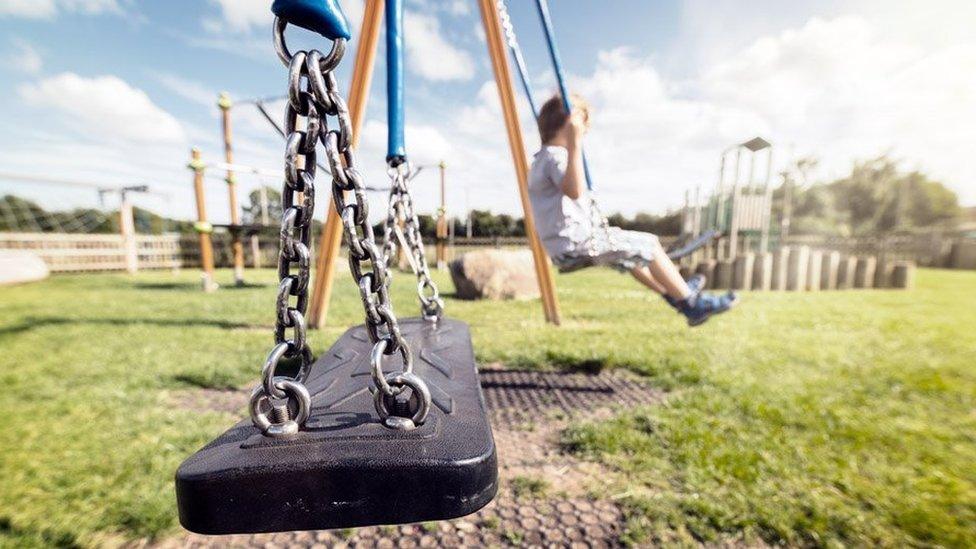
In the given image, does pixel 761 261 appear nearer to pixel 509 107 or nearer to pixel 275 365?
pixel 509 107

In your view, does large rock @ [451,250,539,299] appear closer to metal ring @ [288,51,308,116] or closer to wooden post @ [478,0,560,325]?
wooden post @ [478,0,560,325]

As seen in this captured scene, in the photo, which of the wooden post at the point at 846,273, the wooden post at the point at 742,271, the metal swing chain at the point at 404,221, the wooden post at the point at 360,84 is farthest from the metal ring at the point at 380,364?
the wooden post at the point at 846,273

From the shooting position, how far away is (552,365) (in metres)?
3.02

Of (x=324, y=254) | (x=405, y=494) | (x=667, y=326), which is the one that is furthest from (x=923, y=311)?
(x=405, y=494)

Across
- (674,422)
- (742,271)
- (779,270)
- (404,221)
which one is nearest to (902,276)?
(779,270)

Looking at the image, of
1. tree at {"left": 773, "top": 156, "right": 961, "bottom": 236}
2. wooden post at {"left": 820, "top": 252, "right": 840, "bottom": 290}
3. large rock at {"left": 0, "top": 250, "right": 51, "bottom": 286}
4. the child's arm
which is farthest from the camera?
tree at {"left": 773, "top": 156, "right": 961, "bottom": 236}

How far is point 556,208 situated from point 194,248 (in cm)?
1740

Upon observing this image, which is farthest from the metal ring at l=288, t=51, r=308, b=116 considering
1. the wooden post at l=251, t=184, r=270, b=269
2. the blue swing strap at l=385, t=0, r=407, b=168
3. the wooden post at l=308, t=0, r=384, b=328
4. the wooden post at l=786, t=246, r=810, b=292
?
the wooden post at l=251, t=184, r=270, b=269

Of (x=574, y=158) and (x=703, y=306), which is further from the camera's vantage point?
(x=703, y=306)

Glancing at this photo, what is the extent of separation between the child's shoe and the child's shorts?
435mm

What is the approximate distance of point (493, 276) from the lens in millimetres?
6609

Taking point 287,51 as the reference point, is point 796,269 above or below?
below

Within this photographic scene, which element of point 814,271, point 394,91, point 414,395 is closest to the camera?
point 414,395

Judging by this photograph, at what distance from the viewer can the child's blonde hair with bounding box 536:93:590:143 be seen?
266 cm
